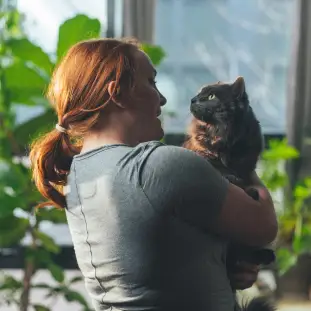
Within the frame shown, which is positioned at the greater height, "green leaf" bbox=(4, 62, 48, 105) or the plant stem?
"green leaf" bbox=(4, 62, 48, 105)

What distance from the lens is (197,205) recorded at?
80cm

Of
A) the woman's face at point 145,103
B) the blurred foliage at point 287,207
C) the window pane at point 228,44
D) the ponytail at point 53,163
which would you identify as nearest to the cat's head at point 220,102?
the woman's face at point 145,103

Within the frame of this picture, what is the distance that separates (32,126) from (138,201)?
51.3 inches

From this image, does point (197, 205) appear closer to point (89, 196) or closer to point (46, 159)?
point (89, 196)

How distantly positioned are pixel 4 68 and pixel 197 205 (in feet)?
4.60

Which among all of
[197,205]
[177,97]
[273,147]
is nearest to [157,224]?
[197,205]

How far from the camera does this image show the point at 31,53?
2008 mm

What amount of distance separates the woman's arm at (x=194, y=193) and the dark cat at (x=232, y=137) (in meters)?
0.14

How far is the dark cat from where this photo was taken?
97cm

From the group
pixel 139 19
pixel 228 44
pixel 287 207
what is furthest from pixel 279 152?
pixel 139 19

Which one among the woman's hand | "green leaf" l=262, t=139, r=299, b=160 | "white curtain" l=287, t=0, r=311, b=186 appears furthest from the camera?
"white curtain" l=287, t=0, r=311, b=186

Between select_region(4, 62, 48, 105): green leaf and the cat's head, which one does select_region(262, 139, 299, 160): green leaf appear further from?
the cat's head

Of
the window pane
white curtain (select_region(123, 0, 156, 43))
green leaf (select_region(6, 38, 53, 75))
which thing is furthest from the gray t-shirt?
the window pane

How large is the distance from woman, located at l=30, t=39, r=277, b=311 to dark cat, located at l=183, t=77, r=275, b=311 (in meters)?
0.07
